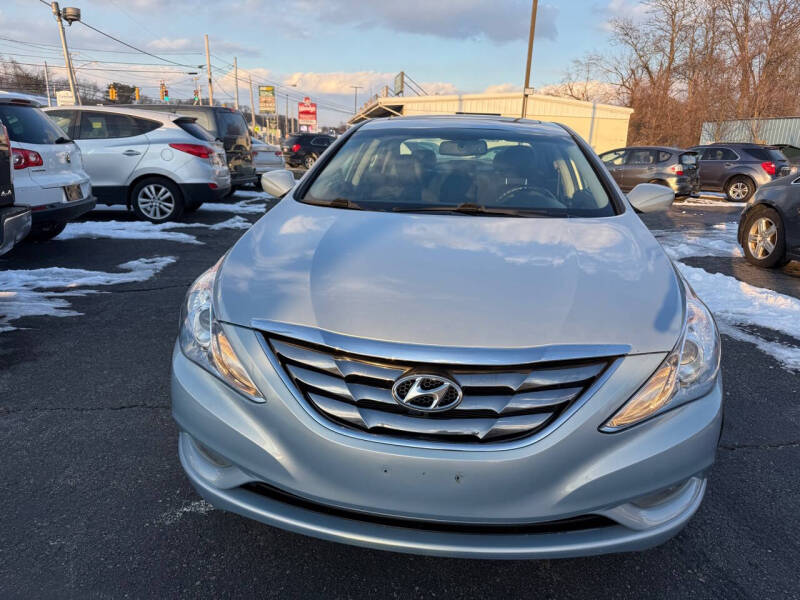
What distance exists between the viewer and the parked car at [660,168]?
14383 mm

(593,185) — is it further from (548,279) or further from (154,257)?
(154,257)

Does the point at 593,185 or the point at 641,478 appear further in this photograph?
the point at 593,185

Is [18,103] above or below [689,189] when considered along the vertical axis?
above

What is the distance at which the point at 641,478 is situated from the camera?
5.18 feet

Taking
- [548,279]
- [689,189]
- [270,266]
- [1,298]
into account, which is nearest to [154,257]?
[1,298]

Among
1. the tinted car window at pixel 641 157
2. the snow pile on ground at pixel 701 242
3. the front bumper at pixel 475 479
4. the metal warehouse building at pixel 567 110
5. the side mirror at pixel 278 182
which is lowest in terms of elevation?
the snow pile on ground at pixel 701 242

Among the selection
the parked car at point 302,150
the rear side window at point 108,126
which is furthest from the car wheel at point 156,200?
the parked car at point 302,150

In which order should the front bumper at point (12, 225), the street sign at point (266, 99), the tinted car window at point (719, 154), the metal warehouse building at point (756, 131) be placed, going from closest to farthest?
the front bumper at point (12, 225) → the tinted car window at point (719, 154) → the metal warehouse building at point (756, 131) → the street sign at point (266, 99)

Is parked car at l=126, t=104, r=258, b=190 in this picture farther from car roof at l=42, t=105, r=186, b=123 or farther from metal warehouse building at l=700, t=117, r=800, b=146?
metal warehouse building at l=700, t=117, r=800, b=146

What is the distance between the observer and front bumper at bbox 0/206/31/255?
407 cm

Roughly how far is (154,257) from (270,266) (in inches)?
198

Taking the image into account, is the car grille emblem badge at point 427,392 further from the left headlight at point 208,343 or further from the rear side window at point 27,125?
the rear side window at point 27,125

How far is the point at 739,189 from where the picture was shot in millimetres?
15680

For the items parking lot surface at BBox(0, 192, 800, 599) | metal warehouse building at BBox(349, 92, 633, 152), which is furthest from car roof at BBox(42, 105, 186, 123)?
metal warehouse building at BBox(349, 92, 633, 152)
